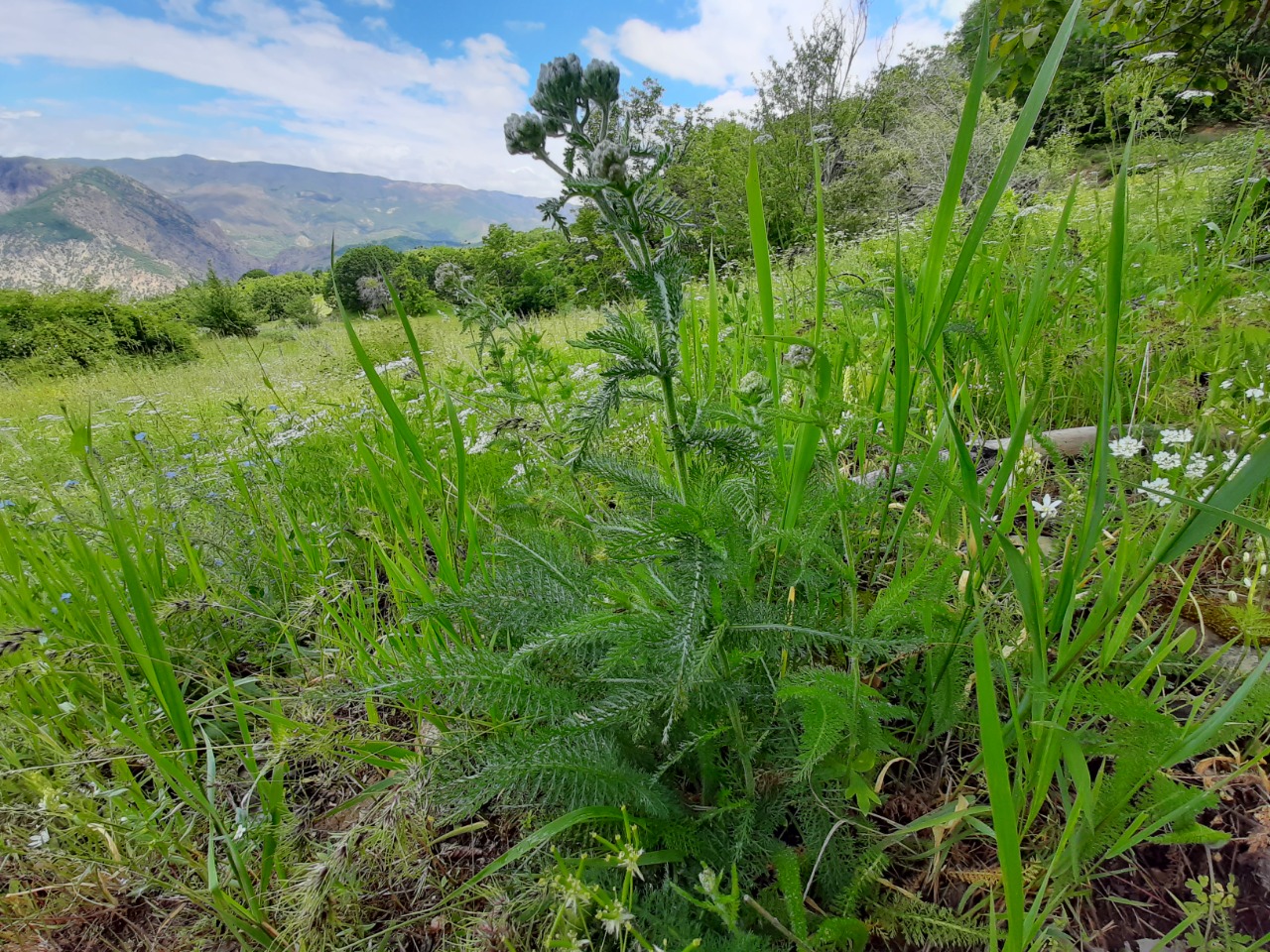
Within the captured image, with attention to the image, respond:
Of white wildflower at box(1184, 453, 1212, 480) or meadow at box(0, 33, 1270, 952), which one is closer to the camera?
meadow at box(0, 33, 1270, 952)

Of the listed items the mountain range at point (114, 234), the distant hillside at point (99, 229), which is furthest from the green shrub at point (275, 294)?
the distant hillside at point (99, 229)

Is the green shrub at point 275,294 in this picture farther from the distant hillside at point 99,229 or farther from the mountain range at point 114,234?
the distant hillside at point 99,229

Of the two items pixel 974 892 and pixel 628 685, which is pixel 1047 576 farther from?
pixel 628 685

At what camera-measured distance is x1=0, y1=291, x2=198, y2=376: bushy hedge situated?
1302 cm

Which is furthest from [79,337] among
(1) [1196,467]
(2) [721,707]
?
(1) [1196,467]

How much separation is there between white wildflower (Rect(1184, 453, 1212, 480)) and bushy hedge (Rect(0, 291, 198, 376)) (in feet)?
56.4

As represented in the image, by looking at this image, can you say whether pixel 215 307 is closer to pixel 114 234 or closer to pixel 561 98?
pixel 561 98

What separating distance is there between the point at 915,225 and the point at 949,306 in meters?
4.72

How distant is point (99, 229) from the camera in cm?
10706

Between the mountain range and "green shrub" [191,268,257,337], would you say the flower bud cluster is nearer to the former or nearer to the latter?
"green shrub" [191,268,257,337]

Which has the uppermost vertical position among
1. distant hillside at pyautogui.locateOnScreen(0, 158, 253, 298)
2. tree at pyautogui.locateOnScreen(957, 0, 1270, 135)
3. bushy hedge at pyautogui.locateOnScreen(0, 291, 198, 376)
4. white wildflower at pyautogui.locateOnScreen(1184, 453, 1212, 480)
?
distant hillside at pyautogui.locateOnScreen(0, 158, 253, 298)

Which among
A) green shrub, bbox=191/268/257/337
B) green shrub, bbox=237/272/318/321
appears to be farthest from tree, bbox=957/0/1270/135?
green shrub, bbox=237/272/318/321

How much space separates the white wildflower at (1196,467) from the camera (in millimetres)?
997

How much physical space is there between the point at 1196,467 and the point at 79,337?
766 inches
